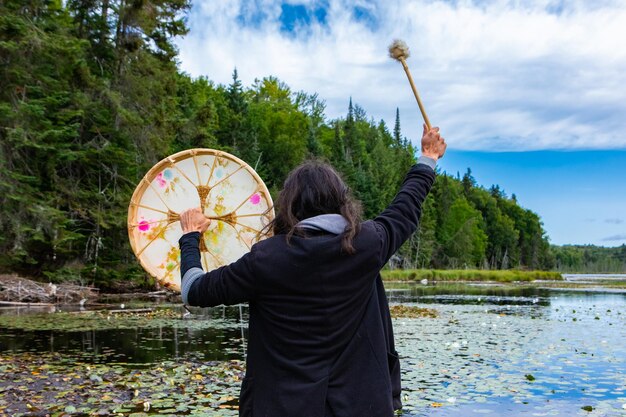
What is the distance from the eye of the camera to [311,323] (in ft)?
8.53

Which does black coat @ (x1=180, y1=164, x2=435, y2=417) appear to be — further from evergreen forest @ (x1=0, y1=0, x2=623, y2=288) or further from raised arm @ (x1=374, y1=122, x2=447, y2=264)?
evergreen forest @ (x1=0, y1=0, x2=623, y2=288)

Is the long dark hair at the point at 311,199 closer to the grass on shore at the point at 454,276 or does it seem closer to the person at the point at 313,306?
the person at the point at 313,306

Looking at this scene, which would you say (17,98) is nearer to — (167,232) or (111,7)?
(111,7)

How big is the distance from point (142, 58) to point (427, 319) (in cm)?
2312

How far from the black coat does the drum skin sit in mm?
1688

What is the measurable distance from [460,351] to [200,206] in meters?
8.82

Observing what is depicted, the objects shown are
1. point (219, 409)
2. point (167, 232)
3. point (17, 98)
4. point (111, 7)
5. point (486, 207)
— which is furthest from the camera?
point (486, 207)

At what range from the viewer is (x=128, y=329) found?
609 inches

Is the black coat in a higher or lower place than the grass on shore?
higher

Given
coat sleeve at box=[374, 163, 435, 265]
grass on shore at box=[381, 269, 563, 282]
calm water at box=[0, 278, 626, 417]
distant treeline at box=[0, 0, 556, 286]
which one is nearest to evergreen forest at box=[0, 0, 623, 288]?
distant treeline at box=[0, 0, 556, 286]

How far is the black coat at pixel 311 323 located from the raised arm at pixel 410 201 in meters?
0.07

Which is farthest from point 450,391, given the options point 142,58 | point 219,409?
point 142,58

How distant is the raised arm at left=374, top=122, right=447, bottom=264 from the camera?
9.09 ft

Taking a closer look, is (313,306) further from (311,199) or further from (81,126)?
(81,126)
